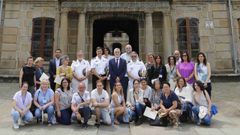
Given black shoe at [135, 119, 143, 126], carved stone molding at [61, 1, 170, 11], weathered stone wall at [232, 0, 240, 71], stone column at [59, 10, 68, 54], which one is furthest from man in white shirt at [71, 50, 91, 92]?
weathered stone wall at [232, 0, 240, 71]

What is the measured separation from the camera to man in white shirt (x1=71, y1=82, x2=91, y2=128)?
7.40 m

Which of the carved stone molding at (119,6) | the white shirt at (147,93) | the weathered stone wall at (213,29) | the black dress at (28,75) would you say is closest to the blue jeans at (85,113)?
the white shirt at (147,93)

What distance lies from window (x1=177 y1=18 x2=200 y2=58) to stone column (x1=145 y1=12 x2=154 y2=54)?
1.79 m

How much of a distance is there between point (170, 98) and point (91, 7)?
10.4 meters

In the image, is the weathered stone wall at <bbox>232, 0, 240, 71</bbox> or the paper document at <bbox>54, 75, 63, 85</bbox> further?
the weathered stone wall at <bbox>232, 0, 240, 71</bbox>

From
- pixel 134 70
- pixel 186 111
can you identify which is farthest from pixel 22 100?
pixel 186 111

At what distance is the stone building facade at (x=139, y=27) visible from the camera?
55.3ft

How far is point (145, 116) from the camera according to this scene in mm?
7914

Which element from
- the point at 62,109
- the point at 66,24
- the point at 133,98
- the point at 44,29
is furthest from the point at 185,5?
the point at 62,109

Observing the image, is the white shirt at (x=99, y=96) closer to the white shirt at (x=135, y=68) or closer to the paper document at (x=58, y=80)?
the paper document at (x=58, y=80)

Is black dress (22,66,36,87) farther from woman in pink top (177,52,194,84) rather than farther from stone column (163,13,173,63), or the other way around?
stone column (163,13,173,63)

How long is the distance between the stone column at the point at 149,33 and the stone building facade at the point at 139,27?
0.06 metres

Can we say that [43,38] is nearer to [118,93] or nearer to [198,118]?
[118,93]

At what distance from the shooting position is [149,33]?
54.9ft
